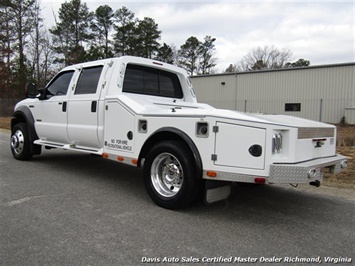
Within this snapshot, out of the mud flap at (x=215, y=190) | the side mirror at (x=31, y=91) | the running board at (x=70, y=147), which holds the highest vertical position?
the side mirror at (x=31, y=91)

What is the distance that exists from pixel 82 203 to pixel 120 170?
2.55 meters

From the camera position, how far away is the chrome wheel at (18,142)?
764cm

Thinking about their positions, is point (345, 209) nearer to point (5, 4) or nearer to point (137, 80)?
point (137, 80)

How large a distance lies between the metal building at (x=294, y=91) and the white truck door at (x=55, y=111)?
1823 cm

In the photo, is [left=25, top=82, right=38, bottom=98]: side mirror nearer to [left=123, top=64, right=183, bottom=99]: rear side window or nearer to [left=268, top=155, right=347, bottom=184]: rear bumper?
[left=123, top=64, right=183, bottom=99]: rear side window

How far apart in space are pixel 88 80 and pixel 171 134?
2521 mm

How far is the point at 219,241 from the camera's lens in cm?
342

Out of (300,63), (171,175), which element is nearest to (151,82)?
(171,175)

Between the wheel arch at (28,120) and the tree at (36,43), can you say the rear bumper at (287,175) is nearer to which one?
the wheel arch at (28,120)

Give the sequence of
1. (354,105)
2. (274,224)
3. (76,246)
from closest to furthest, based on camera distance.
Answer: (76,246) → (274,224) → (354,105)

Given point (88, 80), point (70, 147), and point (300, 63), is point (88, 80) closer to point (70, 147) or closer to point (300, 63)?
point (70, 147)

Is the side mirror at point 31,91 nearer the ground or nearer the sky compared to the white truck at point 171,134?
nearer the sky

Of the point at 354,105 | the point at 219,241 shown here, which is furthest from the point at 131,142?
the point at 354,105

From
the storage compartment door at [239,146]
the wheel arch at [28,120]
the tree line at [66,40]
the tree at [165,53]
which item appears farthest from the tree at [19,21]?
the storage compartment door at [239,146]
